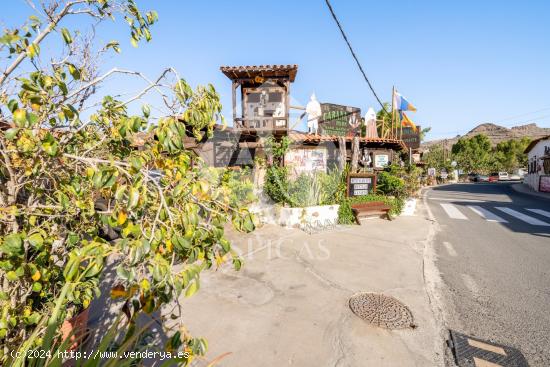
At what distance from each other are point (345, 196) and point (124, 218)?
9.01m

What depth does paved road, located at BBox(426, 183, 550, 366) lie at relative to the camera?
337cm

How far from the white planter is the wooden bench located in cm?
96

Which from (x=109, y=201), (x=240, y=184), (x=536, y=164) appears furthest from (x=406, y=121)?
(x=536, y=164)

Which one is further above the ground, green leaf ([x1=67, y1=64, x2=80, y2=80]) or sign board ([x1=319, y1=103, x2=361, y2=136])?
sign board ([x1=319, y1=103, x2=361, y2=136])

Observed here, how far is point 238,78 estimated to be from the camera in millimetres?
9930

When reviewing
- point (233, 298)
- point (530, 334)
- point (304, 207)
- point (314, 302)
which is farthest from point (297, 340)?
point (304, 207)

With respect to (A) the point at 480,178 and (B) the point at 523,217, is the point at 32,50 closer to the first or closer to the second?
(B) the point at 523,217

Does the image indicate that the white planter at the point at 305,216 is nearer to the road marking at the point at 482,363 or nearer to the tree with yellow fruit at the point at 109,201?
the road marking at the point at 482,363

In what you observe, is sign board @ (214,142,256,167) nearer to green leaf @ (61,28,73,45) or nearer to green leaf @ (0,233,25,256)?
green leaf @ (61,28,73,45)

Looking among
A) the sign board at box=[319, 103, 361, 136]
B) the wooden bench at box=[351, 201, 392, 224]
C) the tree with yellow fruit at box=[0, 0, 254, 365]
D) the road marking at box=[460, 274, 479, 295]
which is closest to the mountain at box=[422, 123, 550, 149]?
the sign board at box=[319, 103, 361, 136]

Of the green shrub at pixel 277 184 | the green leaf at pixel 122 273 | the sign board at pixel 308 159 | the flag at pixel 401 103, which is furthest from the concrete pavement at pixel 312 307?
the flag at pixel 401 103

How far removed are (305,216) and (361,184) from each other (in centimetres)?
282

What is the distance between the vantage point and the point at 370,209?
9.41 meters

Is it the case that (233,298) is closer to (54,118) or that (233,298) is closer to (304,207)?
(54,118)
